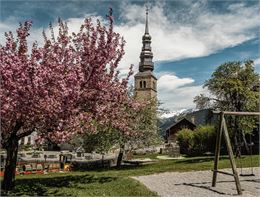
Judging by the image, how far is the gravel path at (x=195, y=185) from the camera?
51.1ft

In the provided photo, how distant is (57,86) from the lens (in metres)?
13.9

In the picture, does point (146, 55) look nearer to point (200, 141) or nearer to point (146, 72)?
point (146, 72)

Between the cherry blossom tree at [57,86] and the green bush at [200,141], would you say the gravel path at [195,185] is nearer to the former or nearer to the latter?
the cherry blossom tree at [57,86]

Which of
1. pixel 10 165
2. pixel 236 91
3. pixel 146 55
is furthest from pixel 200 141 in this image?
pixel 146 55

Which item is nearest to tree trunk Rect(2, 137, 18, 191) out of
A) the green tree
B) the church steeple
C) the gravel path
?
the gravel path

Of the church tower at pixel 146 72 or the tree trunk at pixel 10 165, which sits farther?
the church tower at pixel 146 72

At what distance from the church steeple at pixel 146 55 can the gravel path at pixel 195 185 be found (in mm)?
115057

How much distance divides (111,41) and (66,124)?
418 centimetres

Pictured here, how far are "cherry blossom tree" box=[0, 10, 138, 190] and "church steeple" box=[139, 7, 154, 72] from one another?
11968cm

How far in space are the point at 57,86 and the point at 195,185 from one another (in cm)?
883

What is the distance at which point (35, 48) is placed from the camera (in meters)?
14.6

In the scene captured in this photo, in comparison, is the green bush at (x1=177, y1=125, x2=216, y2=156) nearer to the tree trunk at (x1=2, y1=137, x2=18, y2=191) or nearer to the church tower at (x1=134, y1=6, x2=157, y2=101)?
the tree trunk at (x1=2, y1=137, x2=18, y2=191)

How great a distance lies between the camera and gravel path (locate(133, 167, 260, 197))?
1558cm

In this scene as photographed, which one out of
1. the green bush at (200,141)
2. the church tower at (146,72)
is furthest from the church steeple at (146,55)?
the green bush at (200,141)
